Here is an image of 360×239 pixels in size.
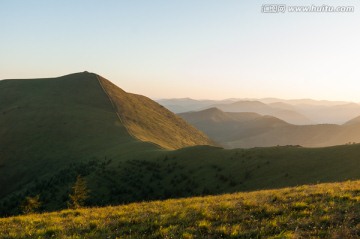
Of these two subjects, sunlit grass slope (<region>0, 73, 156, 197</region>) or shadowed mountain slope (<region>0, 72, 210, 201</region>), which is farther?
shadowed mountain slope (<region>0, 72, 210, 201</region>)

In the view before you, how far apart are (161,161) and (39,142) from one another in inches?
1917

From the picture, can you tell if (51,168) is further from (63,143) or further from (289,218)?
(289,218)

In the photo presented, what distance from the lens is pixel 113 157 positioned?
5969 cm

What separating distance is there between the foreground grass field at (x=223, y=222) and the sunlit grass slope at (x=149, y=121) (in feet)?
240

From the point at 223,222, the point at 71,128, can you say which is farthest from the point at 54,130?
the point at 223,222

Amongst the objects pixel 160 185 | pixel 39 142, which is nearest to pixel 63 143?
pixel 39 142

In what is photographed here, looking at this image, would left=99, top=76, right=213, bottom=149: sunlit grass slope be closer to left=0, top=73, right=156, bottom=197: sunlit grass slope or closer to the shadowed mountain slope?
the shadowed mountain slope

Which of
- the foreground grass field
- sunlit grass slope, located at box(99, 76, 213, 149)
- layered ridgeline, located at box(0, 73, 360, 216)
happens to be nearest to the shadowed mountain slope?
sunlit grass slope, located at box(99, 76, 213, 149)

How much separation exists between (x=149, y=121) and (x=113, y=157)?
60.0 m

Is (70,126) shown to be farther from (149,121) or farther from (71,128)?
(149,121)

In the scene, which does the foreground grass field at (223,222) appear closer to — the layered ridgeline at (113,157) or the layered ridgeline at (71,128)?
the layered ridgeline at (113,157)

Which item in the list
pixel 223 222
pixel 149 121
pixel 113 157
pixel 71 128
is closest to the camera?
pixel 223 222

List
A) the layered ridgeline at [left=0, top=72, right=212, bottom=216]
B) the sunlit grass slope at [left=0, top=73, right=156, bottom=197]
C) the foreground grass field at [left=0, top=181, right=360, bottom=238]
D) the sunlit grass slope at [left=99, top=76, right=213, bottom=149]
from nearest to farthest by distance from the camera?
the foreground grass field at [left=0, top=181, right=360, bottom=238] < the layered ridgeline at [left=0, top=72, right=212, bottom=216] < the sunlit grass slope at [left=0, top=73, right=156, bottom=197] < the sunlit grass slope at [left=99, top=76, right=213, bottom=149]

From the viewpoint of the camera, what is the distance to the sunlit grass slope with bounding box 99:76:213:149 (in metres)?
102
